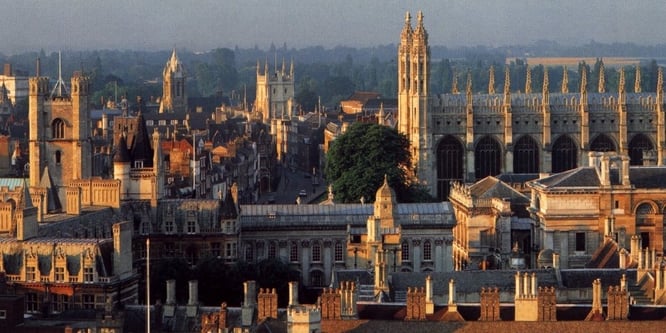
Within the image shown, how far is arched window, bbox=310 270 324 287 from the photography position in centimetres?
12326

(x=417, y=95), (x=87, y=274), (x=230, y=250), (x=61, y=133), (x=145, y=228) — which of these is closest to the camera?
(x=87, y=274)

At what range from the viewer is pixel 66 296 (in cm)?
9469

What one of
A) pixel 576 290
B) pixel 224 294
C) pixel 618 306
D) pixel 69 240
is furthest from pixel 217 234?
pixel 618 306

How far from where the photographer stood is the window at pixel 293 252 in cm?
12562

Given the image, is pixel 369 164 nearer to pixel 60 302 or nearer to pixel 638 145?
pixel 638 145

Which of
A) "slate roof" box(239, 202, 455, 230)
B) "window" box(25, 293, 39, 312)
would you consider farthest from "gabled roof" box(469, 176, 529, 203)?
"window" box(25, 293, 39, 312)

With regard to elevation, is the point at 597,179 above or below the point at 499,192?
above

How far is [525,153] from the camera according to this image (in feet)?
529

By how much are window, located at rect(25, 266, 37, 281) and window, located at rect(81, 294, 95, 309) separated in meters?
2.45

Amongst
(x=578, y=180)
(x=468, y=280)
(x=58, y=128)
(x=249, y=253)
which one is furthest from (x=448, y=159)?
(x=468, y=280)

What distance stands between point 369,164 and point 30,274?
193ft

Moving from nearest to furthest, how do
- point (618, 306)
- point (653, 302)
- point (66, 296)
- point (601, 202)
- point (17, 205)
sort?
point (618, 306) < point (653, 302) < point (66, 296) < point (17, 205) < point (601, 202)

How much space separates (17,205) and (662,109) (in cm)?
6978

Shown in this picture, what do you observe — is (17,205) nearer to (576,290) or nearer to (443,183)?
(576,290)
